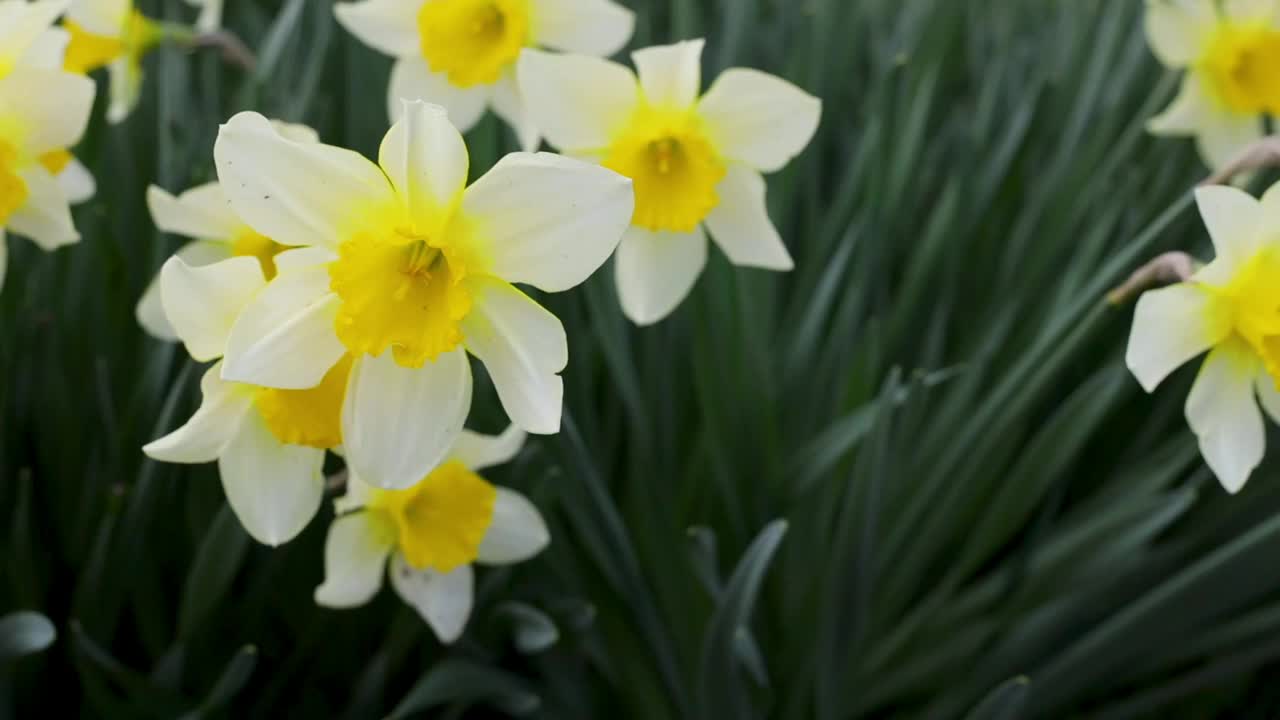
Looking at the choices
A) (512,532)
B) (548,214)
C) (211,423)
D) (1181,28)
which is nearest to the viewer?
(548,214)

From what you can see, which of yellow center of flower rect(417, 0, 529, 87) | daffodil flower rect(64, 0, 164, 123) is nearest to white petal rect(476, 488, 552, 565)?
yellow center of flower rect(417, 0, 529, 87)

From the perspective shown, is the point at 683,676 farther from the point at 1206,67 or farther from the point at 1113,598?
the point at 1206,67

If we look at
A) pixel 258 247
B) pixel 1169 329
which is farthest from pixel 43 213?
pixel 1169 329

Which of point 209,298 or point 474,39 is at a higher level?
point 474,39

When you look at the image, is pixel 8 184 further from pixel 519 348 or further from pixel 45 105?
pixel 519 348

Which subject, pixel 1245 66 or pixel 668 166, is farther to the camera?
pixel 1245 66

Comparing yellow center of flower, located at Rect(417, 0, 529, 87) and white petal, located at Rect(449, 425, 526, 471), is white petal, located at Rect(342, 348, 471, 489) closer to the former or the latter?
white petal, located at Rect(449, 425, 526, 471)
